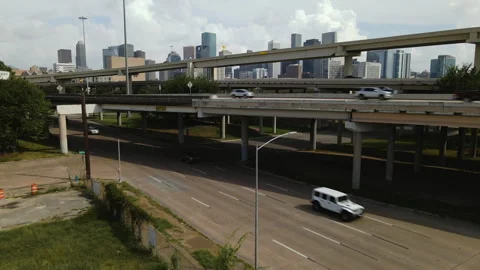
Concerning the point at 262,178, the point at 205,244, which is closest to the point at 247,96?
the point at 262,178

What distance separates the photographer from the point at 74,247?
22.3 m

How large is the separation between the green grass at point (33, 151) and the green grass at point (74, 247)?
103 ft

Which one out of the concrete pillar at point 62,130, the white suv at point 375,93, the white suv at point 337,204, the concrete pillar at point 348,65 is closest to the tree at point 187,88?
the concrete pillar at point 348,65

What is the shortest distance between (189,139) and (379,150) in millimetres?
36398

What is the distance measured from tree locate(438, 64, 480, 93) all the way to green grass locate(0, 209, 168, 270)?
5200 centimetres

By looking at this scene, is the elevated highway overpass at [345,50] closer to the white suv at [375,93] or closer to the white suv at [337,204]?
the white suv at [375,93]

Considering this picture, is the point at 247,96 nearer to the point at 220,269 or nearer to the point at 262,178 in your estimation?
the point at 262,178

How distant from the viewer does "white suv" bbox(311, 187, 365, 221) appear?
27.4 meters

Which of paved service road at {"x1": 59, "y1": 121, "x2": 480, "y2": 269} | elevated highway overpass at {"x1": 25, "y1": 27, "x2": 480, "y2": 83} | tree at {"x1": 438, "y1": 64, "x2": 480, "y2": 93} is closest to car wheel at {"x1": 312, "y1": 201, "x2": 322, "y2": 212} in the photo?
paved service road at {"x1": 59, "y1": 121, "x2": 480, "y2": 269}

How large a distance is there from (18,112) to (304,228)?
45.0 meters

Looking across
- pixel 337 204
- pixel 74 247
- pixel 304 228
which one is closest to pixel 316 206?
pixel 337 204

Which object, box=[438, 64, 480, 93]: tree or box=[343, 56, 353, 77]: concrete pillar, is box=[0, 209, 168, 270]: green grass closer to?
box=[438, 64, 480, 93]: tree

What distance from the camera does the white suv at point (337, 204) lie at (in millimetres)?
27391

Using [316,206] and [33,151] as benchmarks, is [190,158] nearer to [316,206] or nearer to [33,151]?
[316,206]
